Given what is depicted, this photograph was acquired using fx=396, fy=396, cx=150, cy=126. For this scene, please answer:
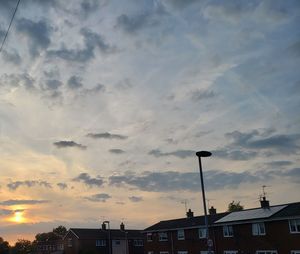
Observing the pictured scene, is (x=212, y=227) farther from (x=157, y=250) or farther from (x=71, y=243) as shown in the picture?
(x=71, y=243)

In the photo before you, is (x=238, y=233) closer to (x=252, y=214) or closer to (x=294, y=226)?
(x=252, y=214)

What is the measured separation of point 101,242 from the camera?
8375 cm

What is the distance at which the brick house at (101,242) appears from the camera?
81.7 metres

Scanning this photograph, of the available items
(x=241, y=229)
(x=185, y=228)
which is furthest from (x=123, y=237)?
(x=241, y=229)

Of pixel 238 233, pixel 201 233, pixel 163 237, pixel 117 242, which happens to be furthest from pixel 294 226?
pixel 117 242

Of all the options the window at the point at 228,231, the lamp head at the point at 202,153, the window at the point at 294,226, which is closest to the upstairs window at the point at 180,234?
the window at the point at 228,231

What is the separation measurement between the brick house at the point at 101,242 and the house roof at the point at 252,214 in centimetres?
3646

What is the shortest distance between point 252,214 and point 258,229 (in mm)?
3038

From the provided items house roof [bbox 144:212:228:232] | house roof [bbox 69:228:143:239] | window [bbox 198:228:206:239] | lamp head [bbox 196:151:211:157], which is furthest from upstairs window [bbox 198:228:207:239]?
house roof [bbox 69:228:143:239]

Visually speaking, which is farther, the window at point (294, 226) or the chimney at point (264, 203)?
the chimney at point (264, 203)

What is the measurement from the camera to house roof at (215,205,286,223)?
147 feet

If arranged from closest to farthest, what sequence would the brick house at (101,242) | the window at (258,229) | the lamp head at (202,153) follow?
the lamp head at (202,153)
the window at (258,229)
the brick house at (101,242)

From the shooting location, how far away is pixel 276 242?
4238 centimetres

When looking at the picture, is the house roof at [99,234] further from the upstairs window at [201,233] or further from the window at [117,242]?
the upstairs window at [201,233]
